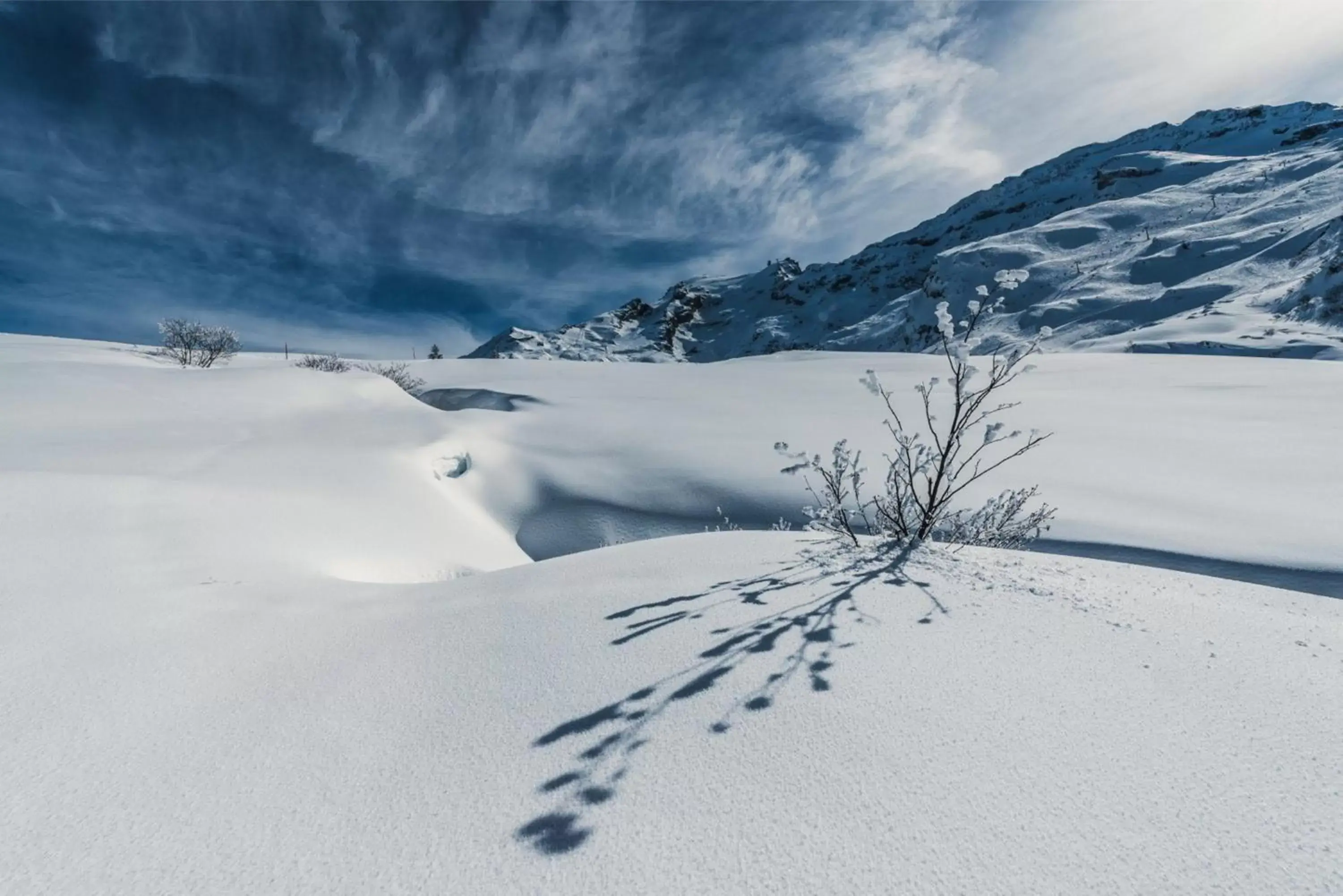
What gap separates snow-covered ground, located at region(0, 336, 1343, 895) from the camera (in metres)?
1.31

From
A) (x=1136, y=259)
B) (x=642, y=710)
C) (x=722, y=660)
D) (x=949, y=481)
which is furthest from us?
(x=1136, y=259)

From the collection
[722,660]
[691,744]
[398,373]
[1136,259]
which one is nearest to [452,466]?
[722,660]

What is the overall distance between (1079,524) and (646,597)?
4.37 meters

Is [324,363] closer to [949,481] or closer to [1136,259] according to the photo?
[949,481]

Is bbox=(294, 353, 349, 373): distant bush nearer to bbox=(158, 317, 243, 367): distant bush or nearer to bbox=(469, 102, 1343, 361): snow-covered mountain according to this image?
bbox=(158, 317, 243, 367): distant bush

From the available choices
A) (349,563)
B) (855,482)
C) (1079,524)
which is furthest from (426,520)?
(1079,524)

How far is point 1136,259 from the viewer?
7162 cm

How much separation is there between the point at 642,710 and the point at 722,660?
41cm

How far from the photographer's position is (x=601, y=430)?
9961 mm

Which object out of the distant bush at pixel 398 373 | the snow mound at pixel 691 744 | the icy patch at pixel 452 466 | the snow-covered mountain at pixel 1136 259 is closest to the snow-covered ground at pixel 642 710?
the snow mound at pixel 691 744

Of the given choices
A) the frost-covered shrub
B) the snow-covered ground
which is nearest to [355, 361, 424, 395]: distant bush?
the snow-covered ground

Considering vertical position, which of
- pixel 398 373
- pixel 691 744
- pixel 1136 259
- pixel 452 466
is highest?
pixel 1136 259

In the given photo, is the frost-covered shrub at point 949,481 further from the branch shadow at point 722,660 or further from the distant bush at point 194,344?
the distant bush at point 194,344

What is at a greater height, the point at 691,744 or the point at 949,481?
the point at 949,481
